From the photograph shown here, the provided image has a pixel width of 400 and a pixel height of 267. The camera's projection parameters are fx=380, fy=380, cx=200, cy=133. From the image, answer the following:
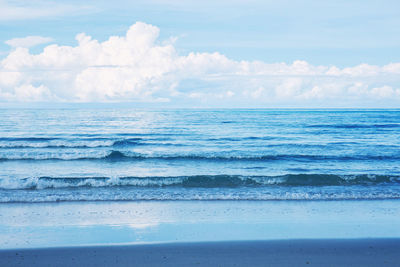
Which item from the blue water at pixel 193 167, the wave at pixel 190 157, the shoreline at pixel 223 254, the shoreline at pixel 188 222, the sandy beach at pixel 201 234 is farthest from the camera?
the wave at pixel 190 157

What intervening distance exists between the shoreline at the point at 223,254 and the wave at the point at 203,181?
6550mm

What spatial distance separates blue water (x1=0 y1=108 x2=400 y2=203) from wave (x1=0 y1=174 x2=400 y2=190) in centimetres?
4

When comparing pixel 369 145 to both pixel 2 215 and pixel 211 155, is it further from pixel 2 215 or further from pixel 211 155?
pixel 2 215

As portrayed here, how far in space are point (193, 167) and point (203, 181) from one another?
368 cm

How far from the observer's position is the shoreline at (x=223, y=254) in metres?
6.93

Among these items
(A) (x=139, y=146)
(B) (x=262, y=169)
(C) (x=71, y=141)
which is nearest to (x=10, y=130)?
(C) (x=71, y=141)

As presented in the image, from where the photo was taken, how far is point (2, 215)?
9.95m

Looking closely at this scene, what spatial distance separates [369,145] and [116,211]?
2123 cm

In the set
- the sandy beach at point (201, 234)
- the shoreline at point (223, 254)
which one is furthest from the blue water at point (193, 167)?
the shoreline at point (223, 254)

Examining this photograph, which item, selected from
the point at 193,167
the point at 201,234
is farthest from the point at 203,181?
the point at 201,234

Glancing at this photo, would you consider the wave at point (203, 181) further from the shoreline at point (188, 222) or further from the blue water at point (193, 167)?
the shoreline at point (188, 222)

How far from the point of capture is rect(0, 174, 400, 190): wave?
546 inches

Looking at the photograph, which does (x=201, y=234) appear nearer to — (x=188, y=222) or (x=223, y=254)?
(x=188, y=222)

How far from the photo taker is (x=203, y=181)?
1470 centimetres
